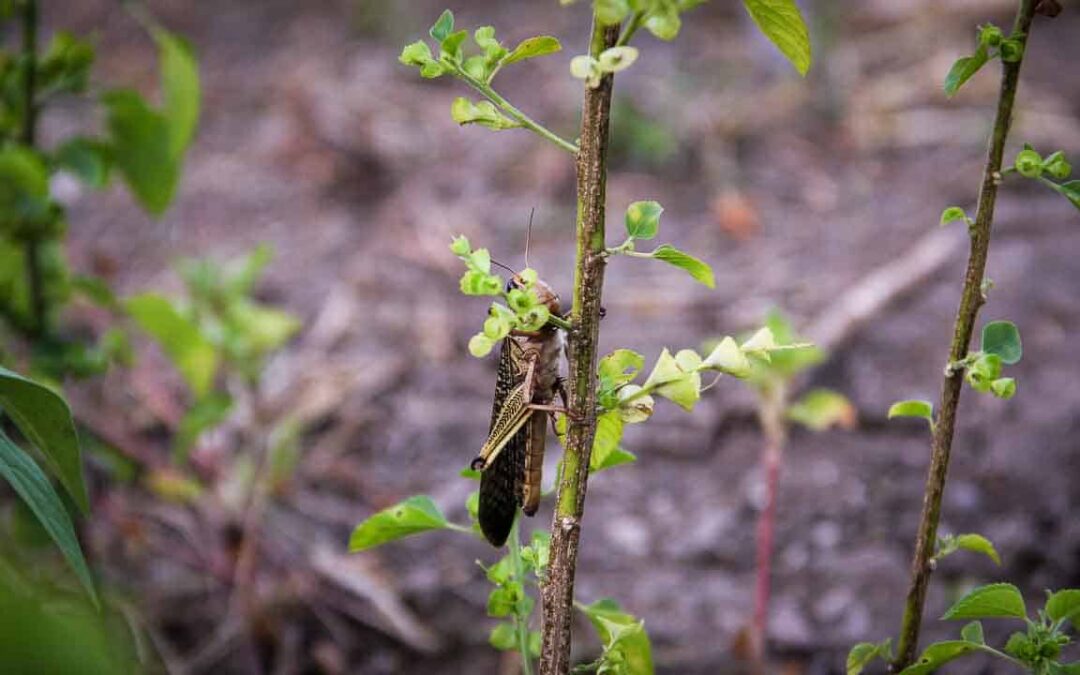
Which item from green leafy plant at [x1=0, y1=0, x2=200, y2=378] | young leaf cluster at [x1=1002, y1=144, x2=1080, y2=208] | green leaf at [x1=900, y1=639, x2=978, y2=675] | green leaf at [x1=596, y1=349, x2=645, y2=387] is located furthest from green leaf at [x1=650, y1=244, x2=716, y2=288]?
green leafy plant at [x1=0, y1=0, x2=200, y2=378]

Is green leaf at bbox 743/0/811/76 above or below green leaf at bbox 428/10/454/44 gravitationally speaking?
above

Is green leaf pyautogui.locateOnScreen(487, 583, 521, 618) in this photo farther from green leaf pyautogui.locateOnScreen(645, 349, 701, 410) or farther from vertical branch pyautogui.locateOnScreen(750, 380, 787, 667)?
vertical branch pyautogui.locateOnScreen(750, 380, 787, 667)

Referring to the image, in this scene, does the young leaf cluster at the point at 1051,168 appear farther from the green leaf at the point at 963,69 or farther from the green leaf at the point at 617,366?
the green leaf at the point at 617,366

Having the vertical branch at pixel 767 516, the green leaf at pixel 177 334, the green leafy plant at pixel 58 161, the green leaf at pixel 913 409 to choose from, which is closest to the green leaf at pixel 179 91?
the green leafy plant at pixel 58 161

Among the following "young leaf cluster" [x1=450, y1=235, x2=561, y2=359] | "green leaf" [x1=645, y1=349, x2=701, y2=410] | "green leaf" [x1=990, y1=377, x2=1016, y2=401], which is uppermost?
"young leaf cluster" [x1=450, y1=235, x2=561, y2=359]

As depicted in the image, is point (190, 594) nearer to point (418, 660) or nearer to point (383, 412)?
point (418, 660)
